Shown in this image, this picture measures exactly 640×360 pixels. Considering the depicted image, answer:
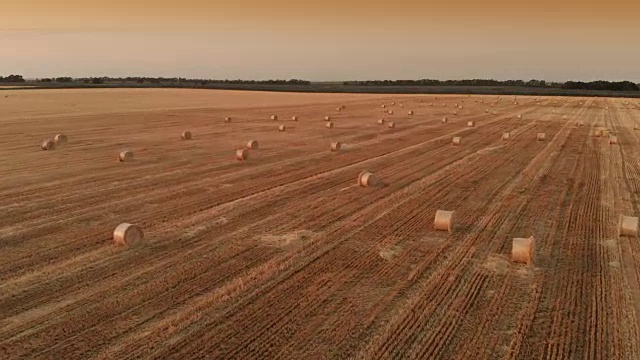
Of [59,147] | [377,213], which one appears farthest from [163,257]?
[59,147]

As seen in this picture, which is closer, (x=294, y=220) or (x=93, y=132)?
(x=294, y=220)

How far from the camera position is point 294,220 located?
40.2 ft

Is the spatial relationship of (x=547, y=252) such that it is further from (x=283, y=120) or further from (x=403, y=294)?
(x=283, y=120)

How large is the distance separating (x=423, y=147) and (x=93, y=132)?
18.3 meters

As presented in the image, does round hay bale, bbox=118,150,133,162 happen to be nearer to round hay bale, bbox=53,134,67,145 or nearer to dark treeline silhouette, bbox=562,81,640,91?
round hay bale, bbox=53,134,67,145

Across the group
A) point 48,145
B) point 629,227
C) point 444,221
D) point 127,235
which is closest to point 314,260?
point 444,221

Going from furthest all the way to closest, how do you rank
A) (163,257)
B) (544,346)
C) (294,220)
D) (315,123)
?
1. (315,123)
2. (294,220)
3. (163,257)
4. (544,346)

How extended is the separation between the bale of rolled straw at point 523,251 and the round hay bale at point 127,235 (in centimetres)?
728

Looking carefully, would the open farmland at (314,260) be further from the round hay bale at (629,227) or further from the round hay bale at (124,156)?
the round hay bale at (124,156)

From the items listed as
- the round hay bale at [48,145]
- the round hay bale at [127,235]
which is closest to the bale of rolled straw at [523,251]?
the round hay bale at [127,235]

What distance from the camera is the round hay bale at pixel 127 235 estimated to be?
10.2 meters

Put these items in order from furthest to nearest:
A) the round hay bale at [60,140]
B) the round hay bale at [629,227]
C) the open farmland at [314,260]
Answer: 1. the round hay bale at [60,140]
2. the round hay bale at [629,227]
3. the open farmland at [314,260]

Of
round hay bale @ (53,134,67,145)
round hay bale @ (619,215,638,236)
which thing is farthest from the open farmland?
round hay bale @ (53,134,67,145)

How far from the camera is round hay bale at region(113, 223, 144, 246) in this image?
10.2m
